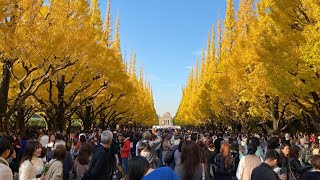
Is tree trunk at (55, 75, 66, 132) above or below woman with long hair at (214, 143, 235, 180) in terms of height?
above

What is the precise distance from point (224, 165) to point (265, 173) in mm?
2193

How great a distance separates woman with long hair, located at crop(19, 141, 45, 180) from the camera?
4.84m

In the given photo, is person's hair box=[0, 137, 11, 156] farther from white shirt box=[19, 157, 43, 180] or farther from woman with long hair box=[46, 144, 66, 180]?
woman with long hair box=[46, 144, 66, 180]

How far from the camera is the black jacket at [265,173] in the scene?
4092 mm

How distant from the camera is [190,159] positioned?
4121 millimetres

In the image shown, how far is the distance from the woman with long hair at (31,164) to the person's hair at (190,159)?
6.28 ft

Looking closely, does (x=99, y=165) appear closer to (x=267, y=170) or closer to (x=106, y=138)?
(x=106, y=138)

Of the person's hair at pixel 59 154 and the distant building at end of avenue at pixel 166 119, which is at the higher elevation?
the distant building at end of avenue at pixel 166 119

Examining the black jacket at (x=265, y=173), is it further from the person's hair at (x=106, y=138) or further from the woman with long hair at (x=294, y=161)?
the woman with long hair at (x=294, y=161)

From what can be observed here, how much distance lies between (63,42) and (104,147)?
968 centimetres

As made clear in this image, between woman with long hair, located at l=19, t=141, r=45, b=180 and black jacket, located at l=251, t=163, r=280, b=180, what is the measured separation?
2.63 meters

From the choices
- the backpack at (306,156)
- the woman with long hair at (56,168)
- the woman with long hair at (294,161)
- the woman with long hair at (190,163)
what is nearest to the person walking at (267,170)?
the woman with long hair at (190,163)

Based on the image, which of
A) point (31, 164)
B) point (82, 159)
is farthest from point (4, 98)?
point (31, 164)

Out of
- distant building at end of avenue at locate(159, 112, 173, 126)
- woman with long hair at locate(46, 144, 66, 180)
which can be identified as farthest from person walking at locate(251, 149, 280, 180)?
distant building at end of avenue at locate(159, 112, 173, 126)
